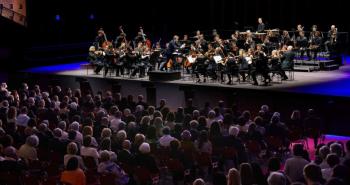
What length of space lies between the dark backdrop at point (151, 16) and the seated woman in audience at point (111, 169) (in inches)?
789

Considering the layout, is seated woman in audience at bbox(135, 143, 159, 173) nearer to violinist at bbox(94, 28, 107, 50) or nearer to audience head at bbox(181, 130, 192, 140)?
audience head at bbox(181, 130, 192, 140)

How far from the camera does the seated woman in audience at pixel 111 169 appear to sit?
995 cm

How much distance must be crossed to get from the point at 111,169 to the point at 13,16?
23093mm

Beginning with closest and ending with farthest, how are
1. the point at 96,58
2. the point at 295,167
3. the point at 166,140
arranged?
1. the point at 295,167
2. the point at 166,140
3. the point at 96,58

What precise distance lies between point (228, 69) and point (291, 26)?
9.63 meters

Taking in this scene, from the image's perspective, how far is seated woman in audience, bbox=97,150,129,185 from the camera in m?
9.95

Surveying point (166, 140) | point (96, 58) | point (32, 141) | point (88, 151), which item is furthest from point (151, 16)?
point (88, 151)

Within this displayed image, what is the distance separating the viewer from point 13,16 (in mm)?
30984

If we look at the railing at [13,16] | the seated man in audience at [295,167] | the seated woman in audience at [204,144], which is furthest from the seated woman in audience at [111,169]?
the railing at [13,16]

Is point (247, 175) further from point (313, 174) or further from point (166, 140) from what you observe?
point (166, 140)

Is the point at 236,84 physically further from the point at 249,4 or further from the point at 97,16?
the point at 97,16

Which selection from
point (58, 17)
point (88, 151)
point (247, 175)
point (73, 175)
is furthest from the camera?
point (58, 17)

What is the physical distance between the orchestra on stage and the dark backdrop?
13.8ft

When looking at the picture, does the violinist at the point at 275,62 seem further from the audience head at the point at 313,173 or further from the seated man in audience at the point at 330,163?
the audience head at the point at 313,173
